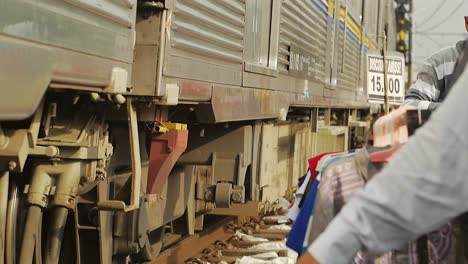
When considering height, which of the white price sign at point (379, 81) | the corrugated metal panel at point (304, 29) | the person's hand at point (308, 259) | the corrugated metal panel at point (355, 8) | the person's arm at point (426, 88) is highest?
the corrugated metal panel at point (355, 8)

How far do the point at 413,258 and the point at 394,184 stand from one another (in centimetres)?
67

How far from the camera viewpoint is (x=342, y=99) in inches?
397

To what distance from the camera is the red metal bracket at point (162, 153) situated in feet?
13.7

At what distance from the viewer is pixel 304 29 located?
23.2 ft

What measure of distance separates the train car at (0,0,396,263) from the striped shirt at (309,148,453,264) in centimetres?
95

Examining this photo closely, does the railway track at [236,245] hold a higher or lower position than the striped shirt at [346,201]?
lower

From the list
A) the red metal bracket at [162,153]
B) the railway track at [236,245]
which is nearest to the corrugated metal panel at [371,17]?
the railway track at [236,245]

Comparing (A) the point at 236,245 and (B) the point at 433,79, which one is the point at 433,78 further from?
(A) the point at 236,245

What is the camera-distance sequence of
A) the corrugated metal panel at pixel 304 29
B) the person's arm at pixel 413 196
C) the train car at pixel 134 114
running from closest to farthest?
the person's arm at pixel 413 196 → the train car at pixel 134 114 → the corrugated metal panel at pixel 304 29

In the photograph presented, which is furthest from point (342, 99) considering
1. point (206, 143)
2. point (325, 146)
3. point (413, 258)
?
point (413, 258)

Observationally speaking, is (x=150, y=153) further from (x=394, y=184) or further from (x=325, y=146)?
(x=325, y=146)

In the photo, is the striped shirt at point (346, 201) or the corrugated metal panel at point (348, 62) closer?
the striped shirt at point (346, 201)

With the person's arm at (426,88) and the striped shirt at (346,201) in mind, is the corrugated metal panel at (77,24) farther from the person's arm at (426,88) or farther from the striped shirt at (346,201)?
the person's arm at (426,88)

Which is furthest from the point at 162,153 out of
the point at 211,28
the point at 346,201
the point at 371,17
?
the point at 371,17
